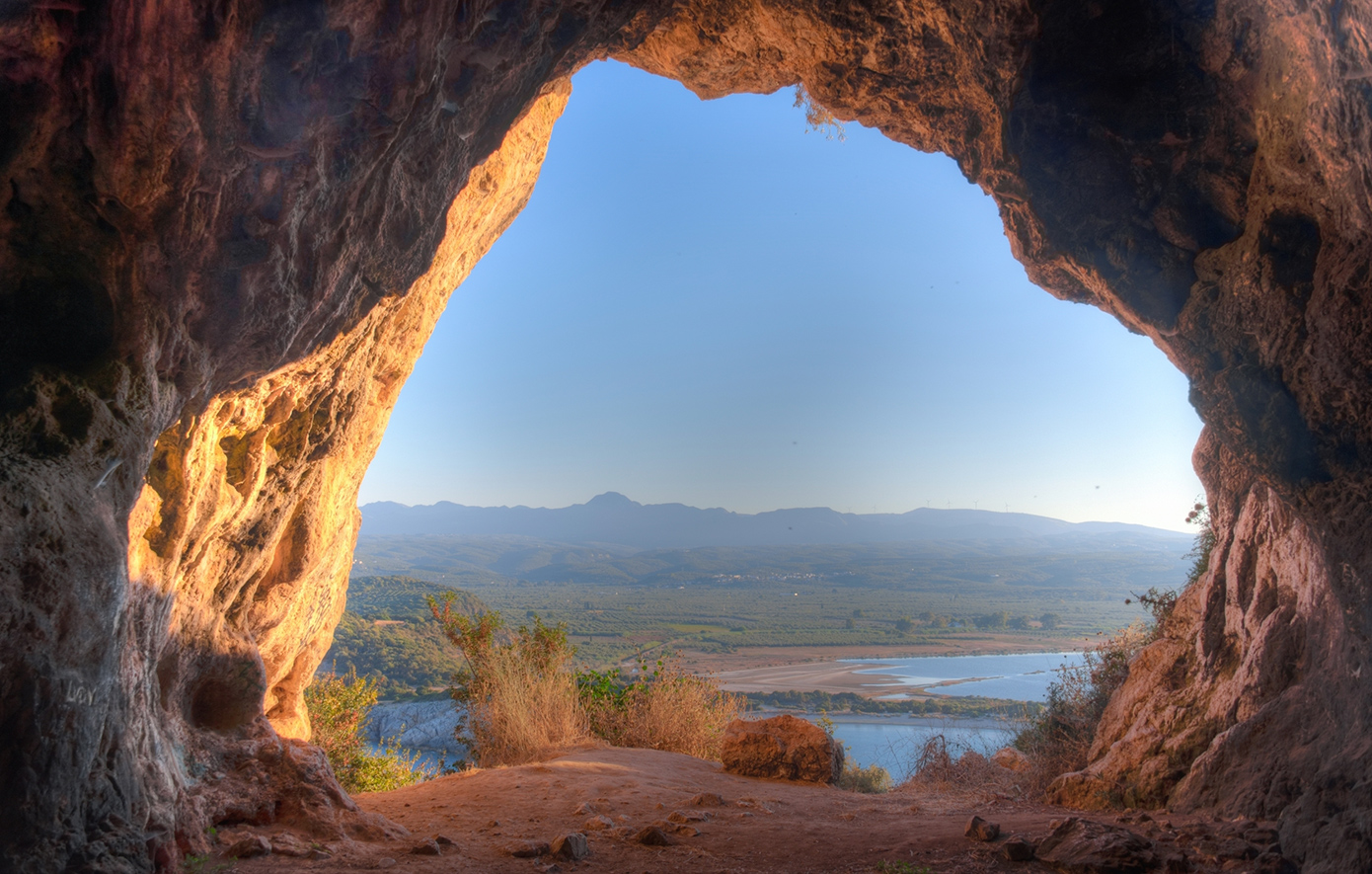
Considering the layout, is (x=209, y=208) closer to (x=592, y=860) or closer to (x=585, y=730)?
(x=592, y=860)

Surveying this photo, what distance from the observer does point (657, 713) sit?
9945 mm

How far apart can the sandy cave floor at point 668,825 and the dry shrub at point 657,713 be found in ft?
8.25

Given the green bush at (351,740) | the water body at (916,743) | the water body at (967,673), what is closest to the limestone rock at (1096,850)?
the water body at (916,743)

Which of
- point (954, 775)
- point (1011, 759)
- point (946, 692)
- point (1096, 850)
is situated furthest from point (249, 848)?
point (946, 692)

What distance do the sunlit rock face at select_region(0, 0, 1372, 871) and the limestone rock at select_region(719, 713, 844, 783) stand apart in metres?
2.85

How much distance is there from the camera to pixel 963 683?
1948 centimetres

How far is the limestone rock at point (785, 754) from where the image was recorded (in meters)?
7.81

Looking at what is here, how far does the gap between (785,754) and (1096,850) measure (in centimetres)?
461

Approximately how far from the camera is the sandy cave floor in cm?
392

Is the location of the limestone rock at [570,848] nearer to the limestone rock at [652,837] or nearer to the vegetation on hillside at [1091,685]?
the limestone rock at [652,837]

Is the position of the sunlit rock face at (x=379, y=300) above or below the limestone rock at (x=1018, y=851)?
above

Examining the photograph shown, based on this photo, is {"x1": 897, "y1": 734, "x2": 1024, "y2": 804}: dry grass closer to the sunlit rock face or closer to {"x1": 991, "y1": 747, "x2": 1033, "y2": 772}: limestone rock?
{"x1": 991, "y1": 747, "x2": 1033, "y2": 772}: limestone rock

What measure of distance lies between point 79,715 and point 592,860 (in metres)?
2.67

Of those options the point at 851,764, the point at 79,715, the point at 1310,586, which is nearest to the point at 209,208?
the point at 79,715
